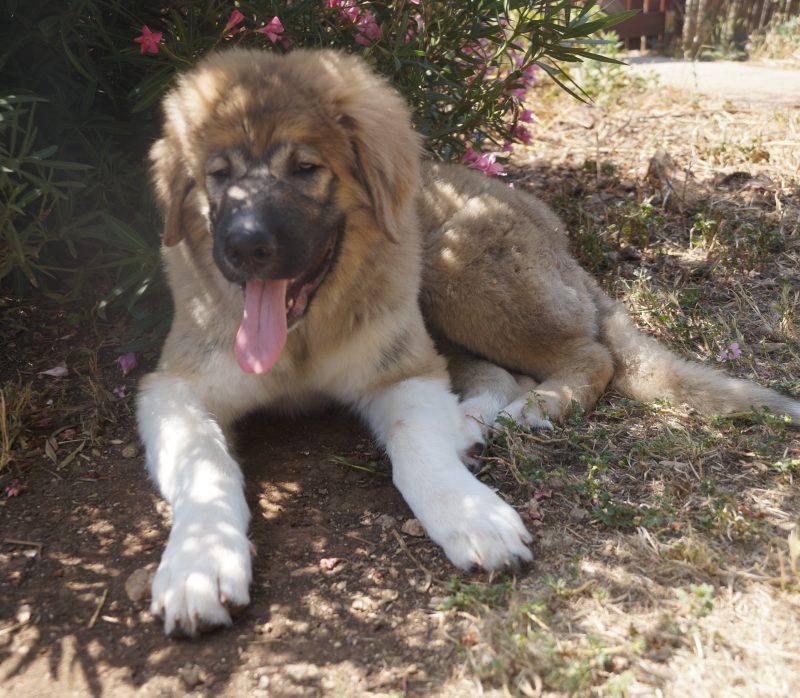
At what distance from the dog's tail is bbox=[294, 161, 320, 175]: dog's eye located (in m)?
1.51

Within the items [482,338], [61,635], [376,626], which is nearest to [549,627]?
[376,626]

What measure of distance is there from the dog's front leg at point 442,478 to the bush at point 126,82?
125 cm

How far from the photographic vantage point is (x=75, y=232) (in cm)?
343

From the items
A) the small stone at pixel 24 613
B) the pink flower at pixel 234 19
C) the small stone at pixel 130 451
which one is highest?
the pink flower at pixel 234 19

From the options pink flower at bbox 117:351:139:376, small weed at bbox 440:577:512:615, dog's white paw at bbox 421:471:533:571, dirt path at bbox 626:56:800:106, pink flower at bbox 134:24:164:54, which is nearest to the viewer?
small weed at bbox 440:577:512:615

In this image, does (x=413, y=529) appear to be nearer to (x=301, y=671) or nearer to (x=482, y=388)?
(x=301, y=671)

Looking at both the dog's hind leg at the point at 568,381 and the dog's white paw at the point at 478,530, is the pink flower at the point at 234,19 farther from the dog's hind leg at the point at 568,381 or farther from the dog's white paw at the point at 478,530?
the dog's white paw at the point at 478,530

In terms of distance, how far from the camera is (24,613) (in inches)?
90.2

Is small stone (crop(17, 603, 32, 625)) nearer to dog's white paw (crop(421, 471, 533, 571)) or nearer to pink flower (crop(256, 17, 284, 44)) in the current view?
dog's white paw (crop(421, 471, 533, 571))

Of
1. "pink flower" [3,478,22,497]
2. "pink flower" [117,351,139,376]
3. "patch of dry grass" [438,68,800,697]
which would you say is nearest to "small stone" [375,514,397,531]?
"patch of dry grass" [438,68,800,697]

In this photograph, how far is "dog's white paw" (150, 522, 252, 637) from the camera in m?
2.14

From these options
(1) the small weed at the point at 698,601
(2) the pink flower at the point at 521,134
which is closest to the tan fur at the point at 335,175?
(1) the small weed at the point at 698,601

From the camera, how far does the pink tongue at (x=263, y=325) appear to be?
2709mm

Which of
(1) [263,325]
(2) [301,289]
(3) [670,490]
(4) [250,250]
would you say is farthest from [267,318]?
(3) [670,490]
